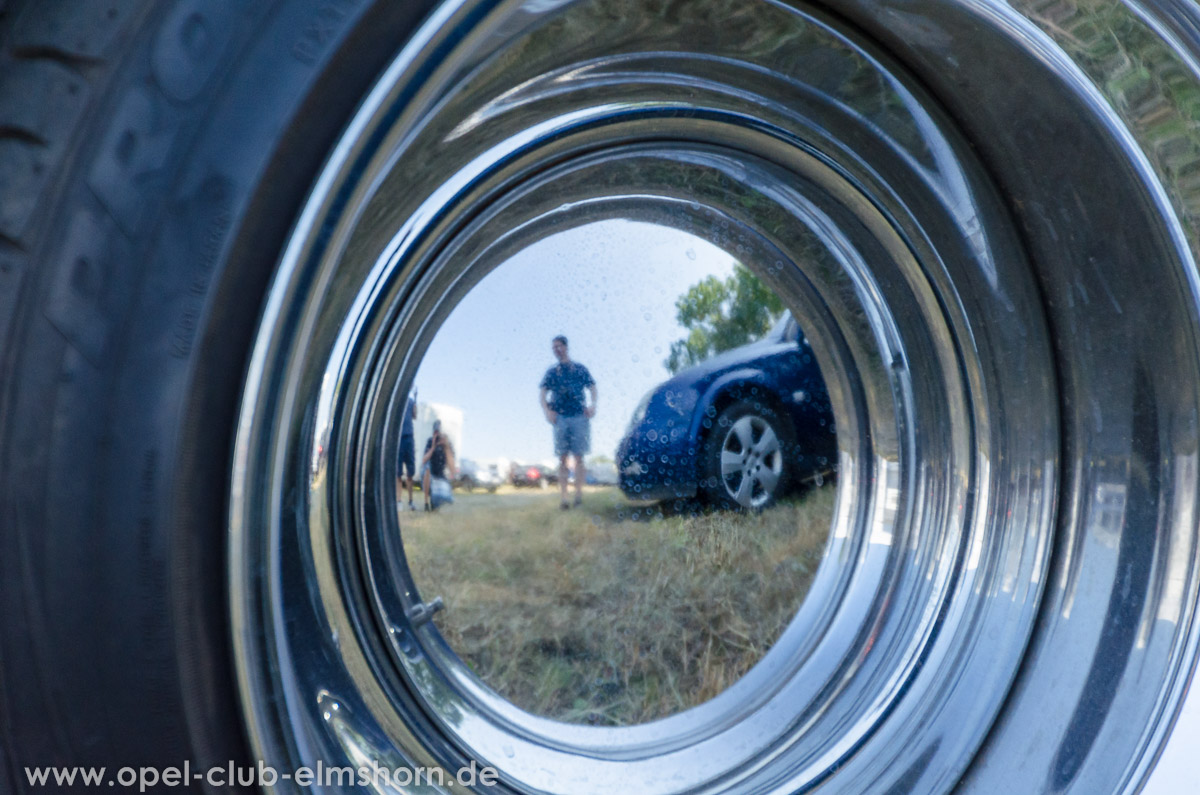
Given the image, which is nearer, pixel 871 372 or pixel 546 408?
pixel 546 408

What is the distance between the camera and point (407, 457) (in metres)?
0.97

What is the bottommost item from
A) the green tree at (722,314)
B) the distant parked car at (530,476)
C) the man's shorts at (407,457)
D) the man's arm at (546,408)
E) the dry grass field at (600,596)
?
the dry grass field at (600,596)

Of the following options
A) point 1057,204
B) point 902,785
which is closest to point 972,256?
point 1057,204

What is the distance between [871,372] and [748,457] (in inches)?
10.1

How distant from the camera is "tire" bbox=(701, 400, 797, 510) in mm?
1140

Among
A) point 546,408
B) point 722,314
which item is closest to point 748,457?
point 722,314

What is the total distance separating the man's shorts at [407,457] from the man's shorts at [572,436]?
18 cm

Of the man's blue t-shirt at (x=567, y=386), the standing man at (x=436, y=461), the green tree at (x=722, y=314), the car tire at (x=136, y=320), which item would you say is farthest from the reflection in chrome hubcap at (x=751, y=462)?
the car tire at (x=136, y=320)

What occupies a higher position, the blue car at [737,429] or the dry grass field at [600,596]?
the blue car at [737,429]

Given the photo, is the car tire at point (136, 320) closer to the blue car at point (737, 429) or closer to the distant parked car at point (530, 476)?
the distant parked car at point (530, 476)

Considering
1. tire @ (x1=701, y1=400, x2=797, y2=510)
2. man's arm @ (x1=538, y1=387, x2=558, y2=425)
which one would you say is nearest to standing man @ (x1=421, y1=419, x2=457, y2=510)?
man's arm @ (x1=538, y1=387, x2=558, y2=425)

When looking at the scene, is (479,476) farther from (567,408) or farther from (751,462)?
(751,462)

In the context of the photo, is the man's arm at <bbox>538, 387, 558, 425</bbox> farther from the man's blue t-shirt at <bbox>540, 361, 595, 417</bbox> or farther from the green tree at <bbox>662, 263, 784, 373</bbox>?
the green tree at <bbox>662, 263, 784, 373</bbox>

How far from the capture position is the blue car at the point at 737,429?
1100 millimetres
